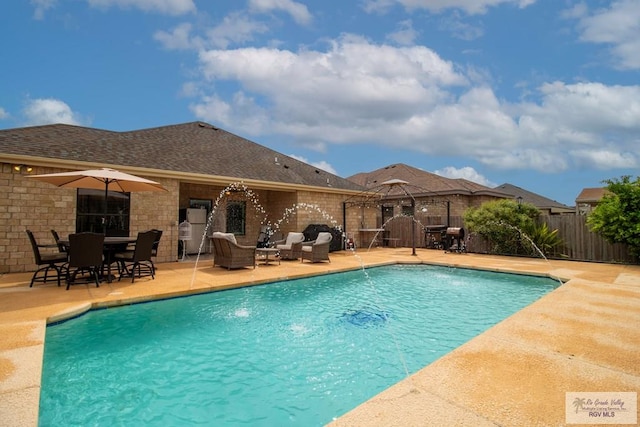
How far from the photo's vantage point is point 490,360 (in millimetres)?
3137

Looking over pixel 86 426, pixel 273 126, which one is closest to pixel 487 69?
pixel 273 126

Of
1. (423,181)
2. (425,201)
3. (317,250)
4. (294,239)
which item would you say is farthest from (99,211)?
(423,181)

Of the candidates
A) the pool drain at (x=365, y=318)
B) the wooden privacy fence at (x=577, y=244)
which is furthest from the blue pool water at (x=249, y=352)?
the wooden privacy fence at (x=577, y=244)

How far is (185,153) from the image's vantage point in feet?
39.5

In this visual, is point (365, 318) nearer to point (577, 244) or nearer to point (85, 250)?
point (85, 250)

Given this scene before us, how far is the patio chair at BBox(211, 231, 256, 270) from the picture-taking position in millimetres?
8633

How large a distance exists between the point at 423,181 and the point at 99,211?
17.9 m

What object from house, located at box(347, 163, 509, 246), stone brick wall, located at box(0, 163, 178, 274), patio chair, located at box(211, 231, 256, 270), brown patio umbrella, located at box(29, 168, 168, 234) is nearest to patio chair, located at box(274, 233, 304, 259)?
patio chair, located at box(211, 231, 256, 270)

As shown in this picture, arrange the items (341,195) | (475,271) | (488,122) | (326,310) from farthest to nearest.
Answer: (488,122)
(341,195)
(475,271)
(326,310)

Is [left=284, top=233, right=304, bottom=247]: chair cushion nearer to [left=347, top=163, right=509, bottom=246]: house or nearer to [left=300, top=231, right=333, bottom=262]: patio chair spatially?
[left=300, top=231, right=333, bottom=262]: patio chair

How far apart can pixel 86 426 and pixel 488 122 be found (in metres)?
21.9

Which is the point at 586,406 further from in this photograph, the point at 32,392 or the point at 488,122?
the point at 488,122

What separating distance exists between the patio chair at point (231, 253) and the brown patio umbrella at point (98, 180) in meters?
2.08

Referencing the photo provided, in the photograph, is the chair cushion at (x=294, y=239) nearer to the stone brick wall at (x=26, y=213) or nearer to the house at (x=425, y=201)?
the house at (x=425, y=201)
